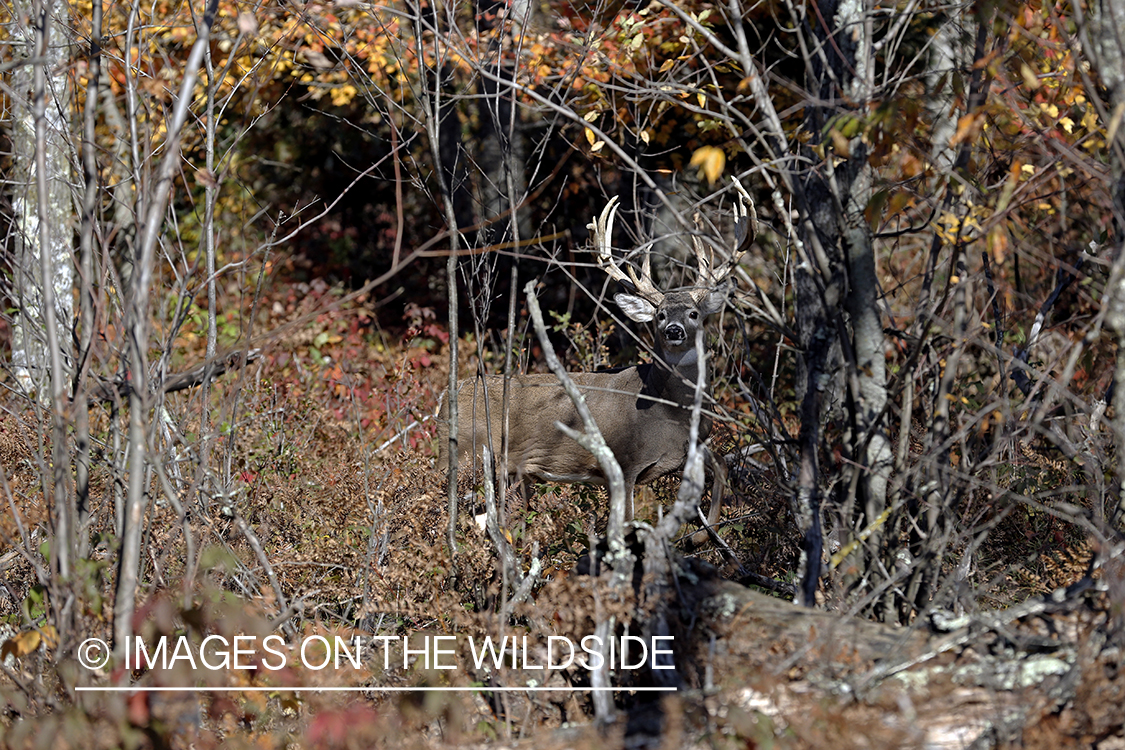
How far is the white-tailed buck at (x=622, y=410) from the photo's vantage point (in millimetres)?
6445

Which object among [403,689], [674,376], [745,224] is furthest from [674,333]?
[403,689]

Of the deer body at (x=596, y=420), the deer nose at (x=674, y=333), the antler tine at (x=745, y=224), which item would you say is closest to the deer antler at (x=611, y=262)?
the deer nose at (x=674, y=333)

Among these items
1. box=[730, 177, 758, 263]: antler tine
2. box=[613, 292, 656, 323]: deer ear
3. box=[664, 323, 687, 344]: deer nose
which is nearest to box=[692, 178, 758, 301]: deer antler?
box=[730, 177, 758, 263]: antler tine

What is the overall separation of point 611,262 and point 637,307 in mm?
773

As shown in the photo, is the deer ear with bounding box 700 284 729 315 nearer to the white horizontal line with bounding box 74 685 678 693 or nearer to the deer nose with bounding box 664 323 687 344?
the deer nose with bounding box 664 323 687 344

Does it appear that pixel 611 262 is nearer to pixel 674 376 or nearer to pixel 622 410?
pixel 674 376

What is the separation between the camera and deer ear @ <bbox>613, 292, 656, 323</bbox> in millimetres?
6734

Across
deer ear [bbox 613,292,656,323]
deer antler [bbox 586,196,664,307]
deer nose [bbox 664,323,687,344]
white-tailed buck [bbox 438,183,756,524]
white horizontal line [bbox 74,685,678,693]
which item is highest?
deer antler [bbox 586,196,664,307]

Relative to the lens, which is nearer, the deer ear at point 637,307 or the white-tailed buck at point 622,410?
the white-tailed buck at point 622,410

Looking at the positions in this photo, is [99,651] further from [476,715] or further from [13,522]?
[13,522]

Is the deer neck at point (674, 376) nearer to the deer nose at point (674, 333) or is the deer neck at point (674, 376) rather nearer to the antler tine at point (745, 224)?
the deer nose at point (674, 333)

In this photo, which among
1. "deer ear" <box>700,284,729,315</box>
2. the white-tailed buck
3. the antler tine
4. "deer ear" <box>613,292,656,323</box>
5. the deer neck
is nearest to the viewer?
the antler tine

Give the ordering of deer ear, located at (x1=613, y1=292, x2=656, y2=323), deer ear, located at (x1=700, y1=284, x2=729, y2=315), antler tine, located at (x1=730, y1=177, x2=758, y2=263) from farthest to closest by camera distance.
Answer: deer ear, located at (x1=613, y1=292, x2=656, y2=323) → deer ear, located at (x1=700, y1=284, x2=729, y2=315) → antler tine, located at (x1=730, y1=177, x2=758, y2=263)

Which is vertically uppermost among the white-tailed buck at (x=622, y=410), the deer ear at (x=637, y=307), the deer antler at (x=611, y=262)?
the deer antler at (x=611, y=262)
